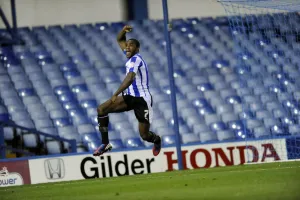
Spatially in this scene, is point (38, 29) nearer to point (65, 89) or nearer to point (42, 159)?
point (65, 89)

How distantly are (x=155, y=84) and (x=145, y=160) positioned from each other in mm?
3085

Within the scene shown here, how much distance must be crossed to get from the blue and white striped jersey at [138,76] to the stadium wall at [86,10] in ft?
27.0

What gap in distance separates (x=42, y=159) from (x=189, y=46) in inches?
205

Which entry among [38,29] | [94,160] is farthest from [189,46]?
[94,160]

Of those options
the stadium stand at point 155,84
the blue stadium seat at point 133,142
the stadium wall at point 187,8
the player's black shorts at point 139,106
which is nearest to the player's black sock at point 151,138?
the player's black shorts at point 139,106

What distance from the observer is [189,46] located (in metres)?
15.9

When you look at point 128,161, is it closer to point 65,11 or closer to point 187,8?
point 65,11

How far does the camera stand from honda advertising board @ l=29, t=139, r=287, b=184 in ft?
39.5

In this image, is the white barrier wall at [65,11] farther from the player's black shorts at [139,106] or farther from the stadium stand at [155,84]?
the player's black shorts at [139,106]

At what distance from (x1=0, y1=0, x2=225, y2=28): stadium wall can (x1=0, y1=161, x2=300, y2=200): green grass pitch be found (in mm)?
9793

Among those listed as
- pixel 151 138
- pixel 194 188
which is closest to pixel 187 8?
pixel 151 138

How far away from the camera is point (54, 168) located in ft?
39.5

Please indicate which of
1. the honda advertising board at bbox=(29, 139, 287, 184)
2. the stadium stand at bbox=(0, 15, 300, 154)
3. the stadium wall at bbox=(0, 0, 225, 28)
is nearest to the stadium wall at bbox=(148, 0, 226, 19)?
the stadium wall at bbox=(0, 0, 225, 28)

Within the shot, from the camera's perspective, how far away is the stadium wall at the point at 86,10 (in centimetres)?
1625
